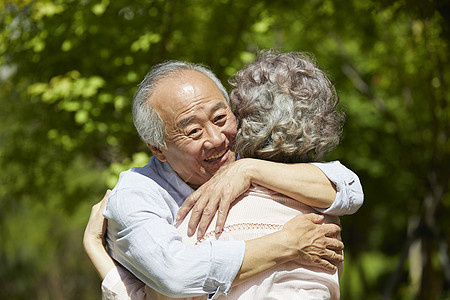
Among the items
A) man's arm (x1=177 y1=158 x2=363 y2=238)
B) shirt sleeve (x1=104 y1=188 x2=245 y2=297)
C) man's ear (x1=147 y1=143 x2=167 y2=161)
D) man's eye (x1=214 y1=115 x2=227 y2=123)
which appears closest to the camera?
shirt sleeve (x1=104 y1=188 x2=245 y2=297)

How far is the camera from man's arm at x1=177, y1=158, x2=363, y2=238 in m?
1.76

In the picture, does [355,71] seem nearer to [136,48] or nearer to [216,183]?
[136,48]

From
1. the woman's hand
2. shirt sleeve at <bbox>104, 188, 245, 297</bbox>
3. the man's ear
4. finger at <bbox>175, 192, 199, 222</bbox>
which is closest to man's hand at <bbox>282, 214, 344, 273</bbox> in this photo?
shirt sleeve at <bbox>104, 188, 245, 297</bbox>

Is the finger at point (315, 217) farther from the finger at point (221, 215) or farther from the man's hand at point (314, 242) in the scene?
the finger at point (221, 215)

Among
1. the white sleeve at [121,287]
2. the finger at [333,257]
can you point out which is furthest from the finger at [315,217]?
the white sleeve at [121,287]

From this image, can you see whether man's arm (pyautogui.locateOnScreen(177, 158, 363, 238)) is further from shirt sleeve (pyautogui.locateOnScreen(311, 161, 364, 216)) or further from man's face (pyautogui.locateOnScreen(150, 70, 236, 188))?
man's face (pyautogui.locateOnScreen(150, 70, 236, 188))

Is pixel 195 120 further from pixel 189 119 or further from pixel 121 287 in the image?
pixel 121 287

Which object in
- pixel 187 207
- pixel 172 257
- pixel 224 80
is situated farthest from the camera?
pixel 224 80

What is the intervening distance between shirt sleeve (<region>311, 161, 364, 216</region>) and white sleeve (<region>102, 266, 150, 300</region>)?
746mm

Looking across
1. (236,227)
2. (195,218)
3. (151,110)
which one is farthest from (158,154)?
(236,227)

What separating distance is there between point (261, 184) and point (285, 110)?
0.27 metres

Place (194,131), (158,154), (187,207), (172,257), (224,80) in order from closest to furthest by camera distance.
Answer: (172,257), (187,207), (194,131), (158,154), (224,80)

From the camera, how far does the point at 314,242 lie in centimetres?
181

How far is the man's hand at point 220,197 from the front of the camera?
5.75 ft
